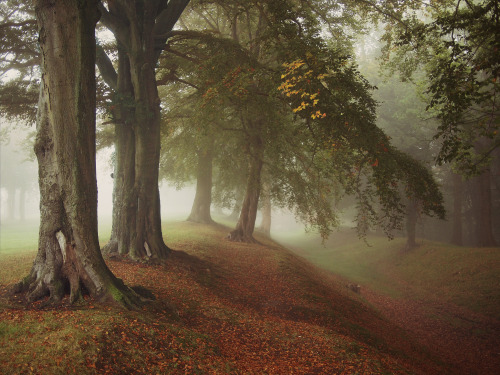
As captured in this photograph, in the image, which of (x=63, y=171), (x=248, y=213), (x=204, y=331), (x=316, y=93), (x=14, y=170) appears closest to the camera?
(x=63, y=171)

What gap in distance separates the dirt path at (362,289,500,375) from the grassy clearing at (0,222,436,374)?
152 cm

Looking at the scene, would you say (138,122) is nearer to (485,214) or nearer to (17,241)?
(17,241)

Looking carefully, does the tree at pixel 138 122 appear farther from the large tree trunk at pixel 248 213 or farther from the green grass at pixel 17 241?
the green grass at pixel 17 241

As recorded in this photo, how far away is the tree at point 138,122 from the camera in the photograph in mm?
11078

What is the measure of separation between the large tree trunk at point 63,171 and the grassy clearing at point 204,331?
0.53m

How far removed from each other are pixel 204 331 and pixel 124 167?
6999 mm

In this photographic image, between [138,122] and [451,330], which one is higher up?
[138,122]

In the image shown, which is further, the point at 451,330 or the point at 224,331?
the point at 451,330

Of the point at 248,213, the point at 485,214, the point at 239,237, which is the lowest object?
the point at 239,237

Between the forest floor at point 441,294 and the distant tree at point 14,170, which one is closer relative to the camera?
the forest floor at point 441,294

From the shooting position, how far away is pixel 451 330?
12.7 meters

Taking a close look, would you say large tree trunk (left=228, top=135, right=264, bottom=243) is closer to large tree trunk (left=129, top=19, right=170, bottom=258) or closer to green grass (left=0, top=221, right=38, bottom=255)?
large tree trunk (left=129, top=19, right=170, bottom=258)

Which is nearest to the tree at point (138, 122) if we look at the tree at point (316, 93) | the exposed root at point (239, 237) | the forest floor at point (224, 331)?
the tree at point (316, 93)

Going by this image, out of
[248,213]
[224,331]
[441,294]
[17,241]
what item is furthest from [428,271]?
[17,241]
